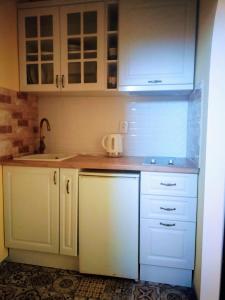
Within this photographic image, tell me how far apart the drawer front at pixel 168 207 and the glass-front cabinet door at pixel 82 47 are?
1.05 m

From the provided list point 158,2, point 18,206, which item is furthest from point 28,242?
point 158,2

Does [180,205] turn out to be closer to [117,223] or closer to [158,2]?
[117,223]

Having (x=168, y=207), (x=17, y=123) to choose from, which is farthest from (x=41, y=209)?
(x=168, y=207)

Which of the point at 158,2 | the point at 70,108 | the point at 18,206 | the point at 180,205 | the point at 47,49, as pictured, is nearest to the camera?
the point at 180,205

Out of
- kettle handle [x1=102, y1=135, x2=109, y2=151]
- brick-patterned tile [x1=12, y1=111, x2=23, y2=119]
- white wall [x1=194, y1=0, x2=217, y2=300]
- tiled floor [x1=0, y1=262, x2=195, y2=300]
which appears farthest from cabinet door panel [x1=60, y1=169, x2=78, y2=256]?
white wall [x1=194, y1=0, x2=217, y2=300]

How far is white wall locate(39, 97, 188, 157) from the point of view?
86.8 inches

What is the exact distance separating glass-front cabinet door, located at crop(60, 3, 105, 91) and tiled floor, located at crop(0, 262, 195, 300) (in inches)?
62.1

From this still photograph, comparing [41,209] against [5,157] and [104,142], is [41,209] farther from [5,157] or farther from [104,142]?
[104,142]

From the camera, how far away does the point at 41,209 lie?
191 cm

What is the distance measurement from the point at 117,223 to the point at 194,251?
0.60 metres

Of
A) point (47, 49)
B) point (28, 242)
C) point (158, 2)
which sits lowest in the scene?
point (28, 242)

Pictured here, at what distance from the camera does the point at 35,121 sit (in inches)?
95.2

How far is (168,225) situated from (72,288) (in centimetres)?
85

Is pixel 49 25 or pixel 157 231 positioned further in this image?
pixel 49 25
